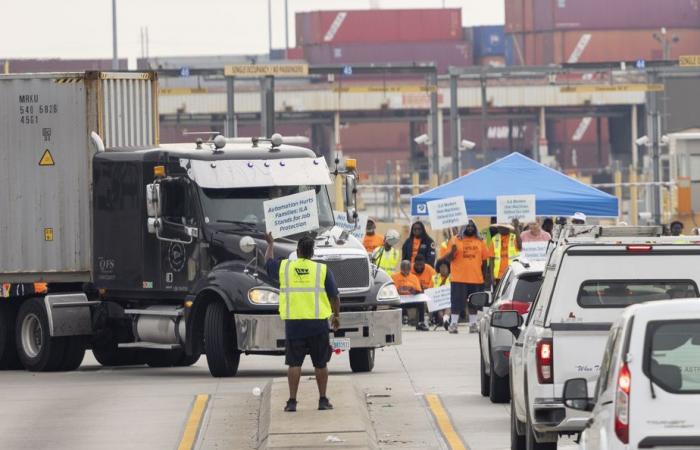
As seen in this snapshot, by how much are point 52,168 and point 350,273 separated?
4.90 meters

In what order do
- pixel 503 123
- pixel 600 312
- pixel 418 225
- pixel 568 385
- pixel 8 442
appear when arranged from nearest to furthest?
pixel 568 385 → pixel 600 312 → pixel 8 442 → pixel 418 225 → pixel 503 123

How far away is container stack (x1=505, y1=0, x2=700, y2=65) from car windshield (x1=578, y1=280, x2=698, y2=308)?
4191 inches

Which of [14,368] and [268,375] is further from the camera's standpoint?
[14,368]

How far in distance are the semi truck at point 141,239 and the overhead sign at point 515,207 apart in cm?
841

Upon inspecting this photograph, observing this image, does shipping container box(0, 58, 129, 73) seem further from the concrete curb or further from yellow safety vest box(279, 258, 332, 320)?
yellow safety vest box(279, 258, 332, 320)

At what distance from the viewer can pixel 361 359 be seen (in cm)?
2173

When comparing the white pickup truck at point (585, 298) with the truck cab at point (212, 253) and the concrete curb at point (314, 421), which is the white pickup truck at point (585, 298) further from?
the truck cab at point (212, 253)

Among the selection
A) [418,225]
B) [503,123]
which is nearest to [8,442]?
[418,225]

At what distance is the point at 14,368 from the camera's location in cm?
2398

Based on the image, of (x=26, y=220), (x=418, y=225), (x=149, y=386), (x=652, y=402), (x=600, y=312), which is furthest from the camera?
(x=418, y=225)

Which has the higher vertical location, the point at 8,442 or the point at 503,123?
the point at 503,123

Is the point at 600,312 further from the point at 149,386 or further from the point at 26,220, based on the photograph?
the point at 26,220

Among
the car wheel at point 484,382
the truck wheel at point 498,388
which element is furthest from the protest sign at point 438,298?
the truck wheel at point 498,388

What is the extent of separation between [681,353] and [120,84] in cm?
1595
